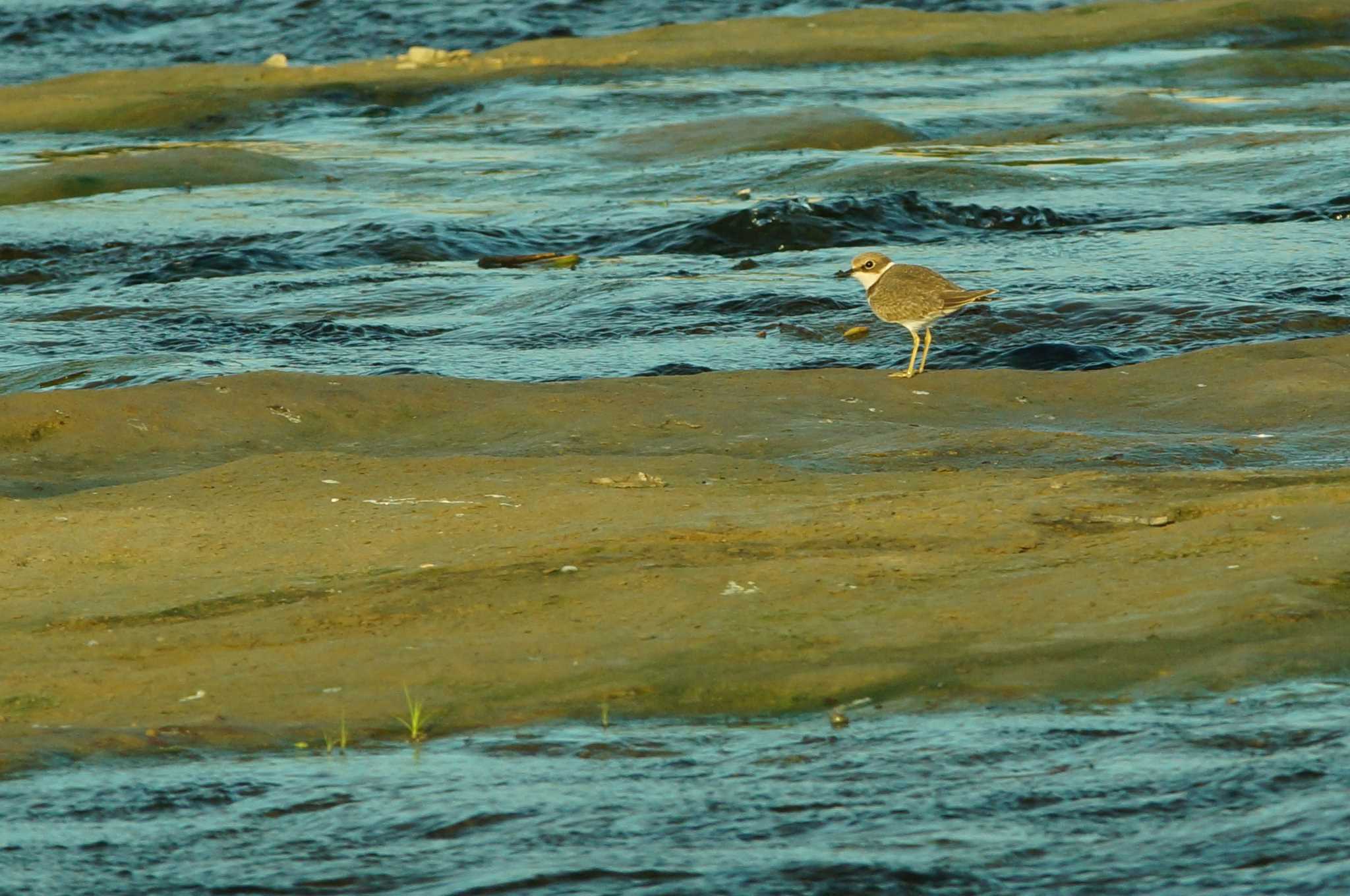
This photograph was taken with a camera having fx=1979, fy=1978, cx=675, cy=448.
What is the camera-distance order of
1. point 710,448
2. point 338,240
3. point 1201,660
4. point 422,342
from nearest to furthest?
point 1201,660
point 710,448
point 422,342
point 338,240

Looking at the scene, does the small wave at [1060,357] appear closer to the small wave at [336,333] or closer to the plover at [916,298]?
the plover at [916,298]

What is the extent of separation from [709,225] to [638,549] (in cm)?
697

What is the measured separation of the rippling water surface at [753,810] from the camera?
3268 millimetres

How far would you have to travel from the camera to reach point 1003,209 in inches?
485

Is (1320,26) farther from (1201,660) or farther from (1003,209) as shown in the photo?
(1201,660)

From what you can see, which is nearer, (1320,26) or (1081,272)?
(1081,272)

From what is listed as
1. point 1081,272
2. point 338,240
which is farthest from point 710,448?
point 338,240

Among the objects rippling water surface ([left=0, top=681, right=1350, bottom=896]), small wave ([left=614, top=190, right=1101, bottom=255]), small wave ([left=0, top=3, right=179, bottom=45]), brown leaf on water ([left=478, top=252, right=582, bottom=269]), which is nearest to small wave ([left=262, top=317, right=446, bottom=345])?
brown leaf on water ([left=478, top=252, right=582, bottom=269])

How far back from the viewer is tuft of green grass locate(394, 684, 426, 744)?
3.93 m

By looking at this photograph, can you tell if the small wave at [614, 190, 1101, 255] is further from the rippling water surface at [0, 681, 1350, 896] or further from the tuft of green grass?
the rippling water surface at [0, 681, 1350, 896]

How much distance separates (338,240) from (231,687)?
8164 mm

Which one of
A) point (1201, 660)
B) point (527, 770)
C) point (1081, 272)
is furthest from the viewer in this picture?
point (1081, 272)

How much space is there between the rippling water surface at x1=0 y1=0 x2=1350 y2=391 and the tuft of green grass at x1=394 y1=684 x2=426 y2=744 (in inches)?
181

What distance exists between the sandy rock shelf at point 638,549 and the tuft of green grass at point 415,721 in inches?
1.7
